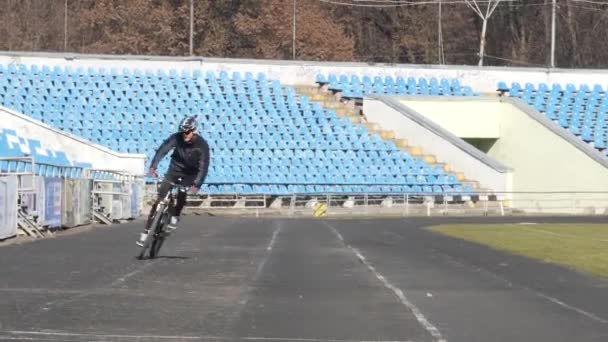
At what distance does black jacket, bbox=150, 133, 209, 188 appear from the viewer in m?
18.4

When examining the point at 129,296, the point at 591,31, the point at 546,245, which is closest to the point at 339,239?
the point at 546,245

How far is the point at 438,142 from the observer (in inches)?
2180

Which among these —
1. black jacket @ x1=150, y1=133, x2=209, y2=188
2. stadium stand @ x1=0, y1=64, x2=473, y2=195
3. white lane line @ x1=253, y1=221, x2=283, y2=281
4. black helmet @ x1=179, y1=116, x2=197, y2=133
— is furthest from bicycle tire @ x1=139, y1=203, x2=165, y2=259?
stadium stand @ x1=0, y1=64, x2=473, y2=195

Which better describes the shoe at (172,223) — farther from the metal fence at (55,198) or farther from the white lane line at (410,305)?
the metal fence at (55,198)

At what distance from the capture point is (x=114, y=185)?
3669 cm

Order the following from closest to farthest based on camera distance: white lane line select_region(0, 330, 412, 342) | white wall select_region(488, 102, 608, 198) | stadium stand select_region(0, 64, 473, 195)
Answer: white lane line select_region(0, 330, 412, 342), stadium stand select_region(0, 64, 473, 195), white wall select_region(488, 102, 608, 198)

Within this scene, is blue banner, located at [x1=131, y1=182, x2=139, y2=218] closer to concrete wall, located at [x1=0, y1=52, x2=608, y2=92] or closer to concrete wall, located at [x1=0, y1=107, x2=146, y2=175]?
concrete wall, located at [x1=0, y1=107, x2=146, y2=175]

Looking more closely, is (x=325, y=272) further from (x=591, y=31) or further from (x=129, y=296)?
(x=591, y=31)

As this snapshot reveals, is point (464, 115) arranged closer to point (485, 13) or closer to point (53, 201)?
point (485, 13)

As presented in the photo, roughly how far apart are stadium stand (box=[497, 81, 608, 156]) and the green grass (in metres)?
18.3

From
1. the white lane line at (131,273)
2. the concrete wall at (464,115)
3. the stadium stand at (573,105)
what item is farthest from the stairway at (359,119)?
the white lane line at (131,273)

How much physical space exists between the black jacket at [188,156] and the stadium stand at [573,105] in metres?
40.6

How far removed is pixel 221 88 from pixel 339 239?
2942 cm

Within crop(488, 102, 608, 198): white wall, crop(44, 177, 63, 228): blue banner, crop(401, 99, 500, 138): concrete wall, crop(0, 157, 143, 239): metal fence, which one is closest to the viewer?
crop(0, 157, 143, 239): metal fence
